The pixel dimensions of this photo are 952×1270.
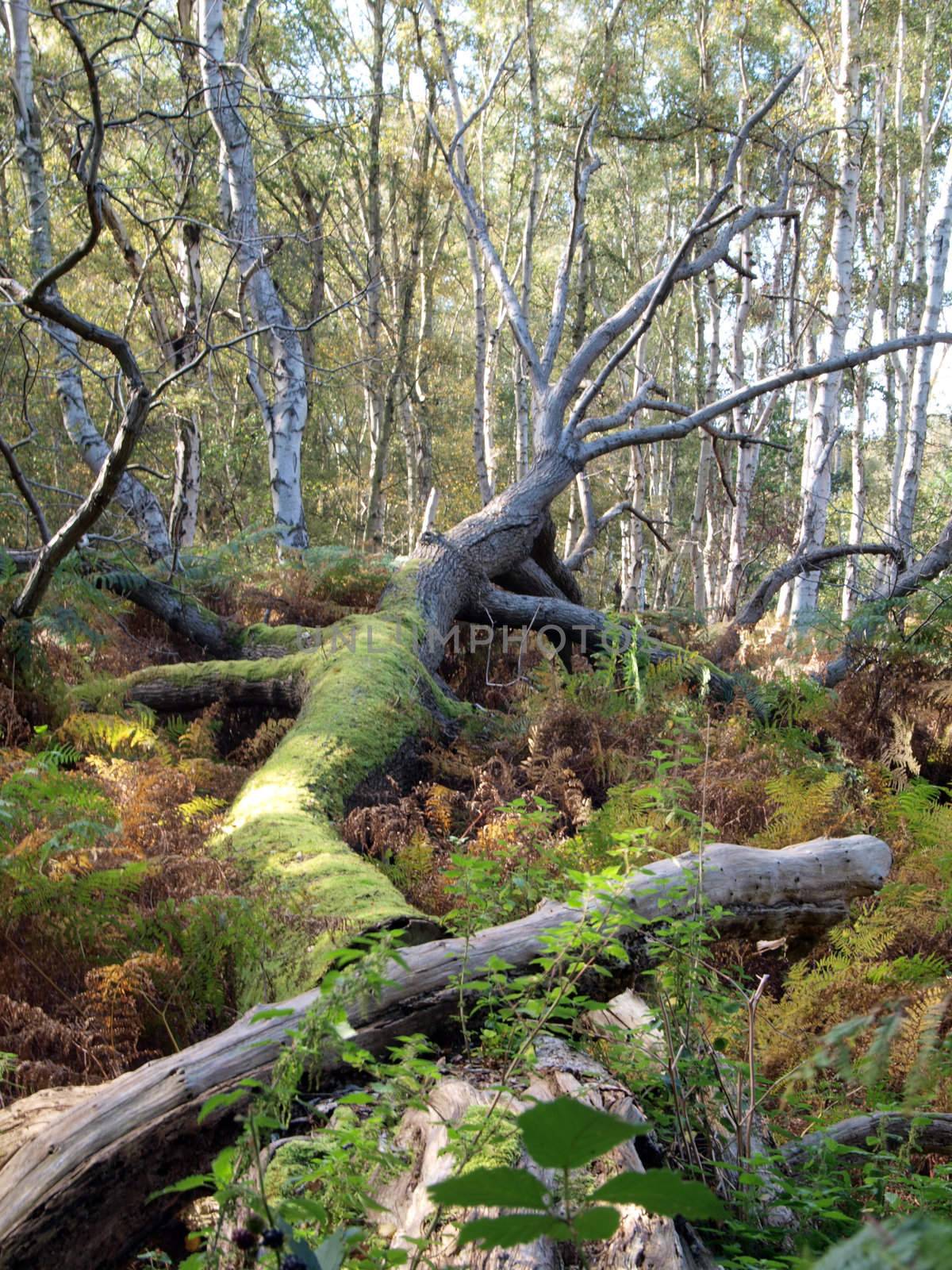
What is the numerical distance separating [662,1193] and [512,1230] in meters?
0.13

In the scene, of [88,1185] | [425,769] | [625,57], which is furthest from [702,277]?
[88,1185]

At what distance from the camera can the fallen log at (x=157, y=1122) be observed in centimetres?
194

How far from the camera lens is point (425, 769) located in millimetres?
5906

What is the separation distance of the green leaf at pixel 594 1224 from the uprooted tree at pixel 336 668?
1755 millimetres

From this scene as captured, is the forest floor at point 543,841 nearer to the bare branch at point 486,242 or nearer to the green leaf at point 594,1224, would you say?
the green leaf at point 594,1224

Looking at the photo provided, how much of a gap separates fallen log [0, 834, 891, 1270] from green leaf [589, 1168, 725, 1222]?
113 centimetres

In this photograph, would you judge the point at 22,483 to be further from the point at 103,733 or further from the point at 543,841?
the point at 543,841

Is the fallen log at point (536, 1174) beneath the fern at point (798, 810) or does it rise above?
above

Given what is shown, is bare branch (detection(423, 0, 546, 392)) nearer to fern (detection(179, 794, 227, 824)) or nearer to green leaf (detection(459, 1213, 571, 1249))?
fern (detection(179, 794, 227, 824))

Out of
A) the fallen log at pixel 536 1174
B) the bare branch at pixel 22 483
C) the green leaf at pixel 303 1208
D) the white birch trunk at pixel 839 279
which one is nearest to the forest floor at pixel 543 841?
the fallen log at pixel 536 1174

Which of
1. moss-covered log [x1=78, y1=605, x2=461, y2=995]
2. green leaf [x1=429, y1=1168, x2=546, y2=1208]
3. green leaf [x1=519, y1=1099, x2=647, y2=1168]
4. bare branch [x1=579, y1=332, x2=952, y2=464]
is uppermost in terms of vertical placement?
bare branch [x1=579, y1=332, x2=952, y2=464]

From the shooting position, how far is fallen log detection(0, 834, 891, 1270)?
Answer: 6.38ft

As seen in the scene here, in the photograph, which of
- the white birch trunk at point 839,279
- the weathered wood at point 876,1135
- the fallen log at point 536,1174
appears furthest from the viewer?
the white birch trunk at point 839,279

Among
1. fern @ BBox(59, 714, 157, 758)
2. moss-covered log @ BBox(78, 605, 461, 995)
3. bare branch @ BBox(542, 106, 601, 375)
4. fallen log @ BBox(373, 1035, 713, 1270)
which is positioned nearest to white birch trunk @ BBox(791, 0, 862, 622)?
bare branch @ BBox(542, 106, 601, 375)
